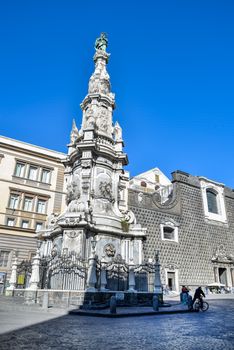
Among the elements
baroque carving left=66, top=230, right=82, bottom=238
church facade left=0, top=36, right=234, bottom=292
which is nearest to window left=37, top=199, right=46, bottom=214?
church facade left=0, top=36, right=234, bottom=292

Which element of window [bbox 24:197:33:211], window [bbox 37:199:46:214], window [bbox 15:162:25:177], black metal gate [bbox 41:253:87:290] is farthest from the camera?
window [bbox 15:162:25:177]

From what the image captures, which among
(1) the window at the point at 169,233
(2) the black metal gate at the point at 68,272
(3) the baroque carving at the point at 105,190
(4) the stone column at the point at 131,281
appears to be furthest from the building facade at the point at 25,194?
(4) the stone column at the point at 131,281

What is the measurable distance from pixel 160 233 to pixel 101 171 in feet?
41.6

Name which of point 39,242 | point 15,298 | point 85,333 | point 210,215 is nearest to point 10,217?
point 39,242

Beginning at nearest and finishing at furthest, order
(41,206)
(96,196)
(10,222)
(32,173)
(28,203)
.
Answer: (96,196), (10,222), (28,203), (41,206), (32,173)

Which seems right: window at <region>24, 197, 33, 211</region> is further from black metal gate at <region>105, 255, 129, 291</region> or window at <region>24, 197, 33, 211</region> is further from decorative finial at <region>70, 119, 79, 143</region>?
black metal gate at <region>105, 255, 129, 291</region>

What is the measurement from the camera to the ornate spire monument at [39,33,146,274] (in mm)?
15156

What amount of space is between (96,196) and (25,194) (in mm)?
10531

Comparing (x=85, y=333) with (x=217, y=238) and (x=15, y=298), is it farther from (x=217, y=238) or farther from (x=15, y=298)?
(x=217, y=238)

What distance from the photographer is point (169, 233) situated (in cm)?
2959

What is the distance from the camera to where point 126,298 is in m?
12.3

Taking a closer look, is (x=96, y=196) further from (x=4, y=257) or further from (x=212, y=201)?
(x=212, y=201)

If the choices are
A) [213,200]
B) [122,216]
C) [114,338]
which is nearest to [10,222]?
[122,216]

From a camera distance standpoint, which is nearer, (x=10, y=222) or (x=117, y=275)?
(x=117, y=275)
